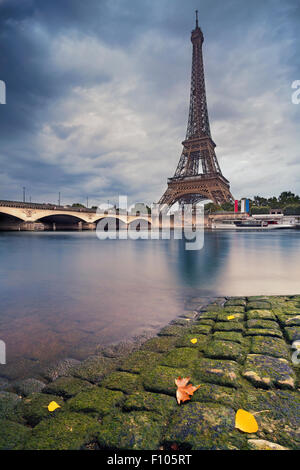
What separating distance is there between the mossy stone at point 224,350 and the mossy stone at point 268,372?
12 centimetres

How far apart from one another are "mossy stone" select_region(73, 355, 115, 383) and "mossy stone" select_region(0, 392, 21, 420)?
55 centimetres

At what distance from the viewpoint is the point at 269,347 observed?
2730 mm

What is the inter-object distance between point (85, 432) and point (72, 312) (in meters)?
3.37

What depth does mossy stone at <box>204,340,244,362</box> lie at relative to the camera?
8.49ft

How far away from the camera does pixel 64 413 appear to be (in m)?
1.88

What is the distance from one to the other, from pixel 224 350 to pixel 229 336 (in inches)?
15.6

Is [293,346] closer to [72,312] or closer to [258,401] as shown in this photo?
[258,401]

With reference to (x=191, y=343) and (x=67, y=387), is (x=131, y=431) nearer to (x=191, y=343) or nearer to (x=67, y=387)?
(x=67, y=387)

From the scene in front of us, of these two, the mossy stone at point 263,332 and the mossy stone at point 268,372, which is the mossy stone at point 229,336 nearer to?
the mossy stone at point 263,332

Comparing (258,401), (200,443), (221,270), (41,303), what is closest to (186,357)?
(258,401)

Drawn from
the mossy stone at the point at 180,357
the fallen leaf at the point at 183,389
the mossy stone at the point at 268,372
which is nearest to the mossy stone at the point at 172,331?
the mossy stone at the point at 180,357

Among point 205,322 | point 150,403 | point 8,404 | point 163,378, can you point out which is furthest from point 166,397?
point 205,322

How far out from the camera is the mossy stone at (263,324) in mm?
3328

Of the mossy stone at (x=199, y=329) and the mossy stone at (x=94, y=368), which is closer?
the mossy stone at (x=94, y=368)
